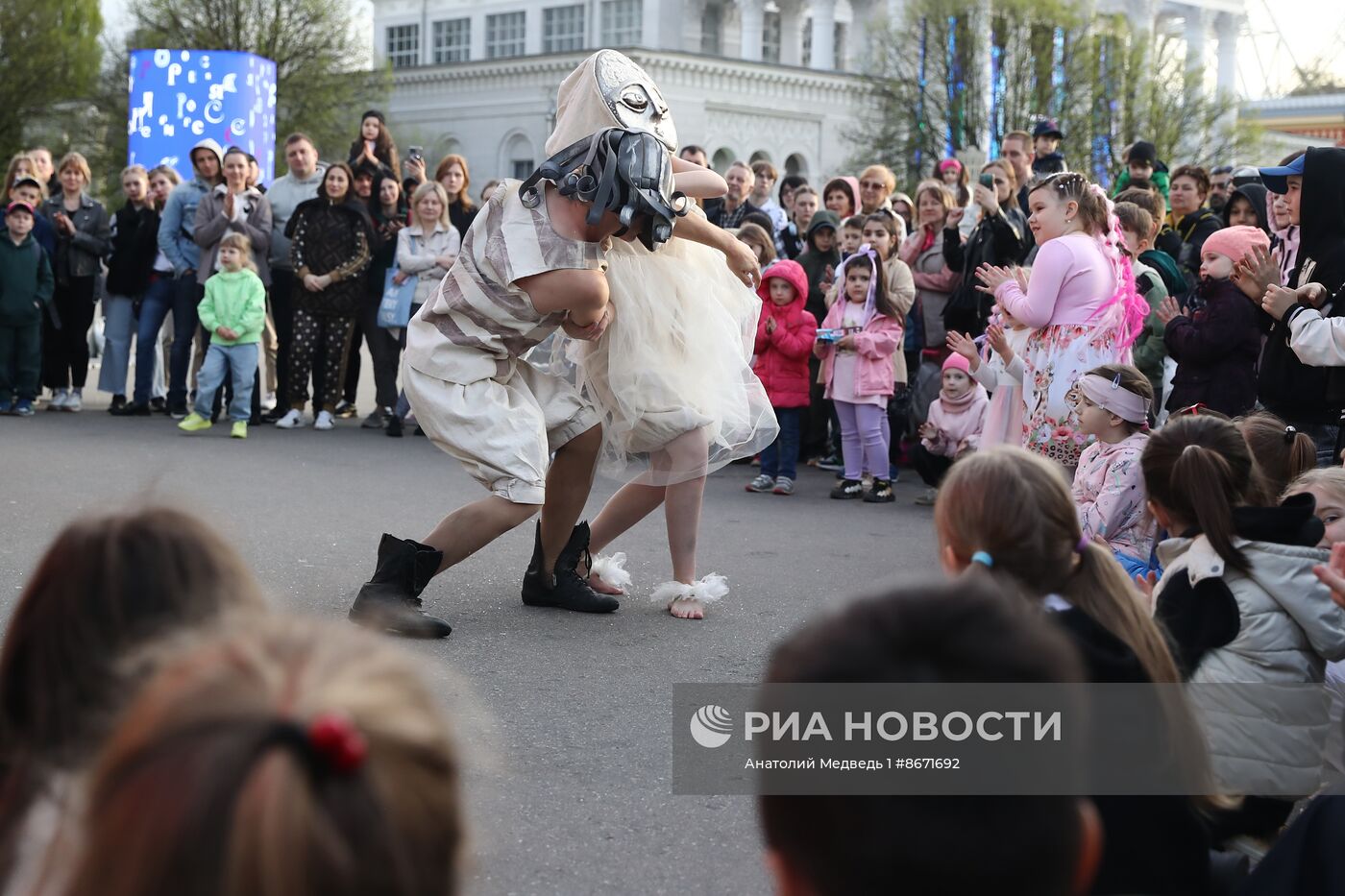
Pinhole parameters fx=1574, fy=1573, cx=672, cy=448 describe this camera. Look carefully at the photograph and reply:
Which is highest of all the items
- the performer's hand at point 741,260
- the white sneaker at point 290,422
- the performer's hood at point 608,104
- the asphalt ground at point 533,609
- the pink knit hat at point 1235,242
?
the performer's hood at point 608,104

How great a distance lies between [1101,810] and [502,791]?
1801 mm

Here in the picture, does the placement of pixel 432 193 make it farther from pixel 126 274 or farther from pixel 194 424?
pixel 126 274

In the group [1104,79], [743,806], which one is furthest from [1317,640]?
[1104,79]

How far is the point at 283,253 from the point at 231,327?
1.12 meters

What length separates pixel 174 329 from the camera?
508 inches

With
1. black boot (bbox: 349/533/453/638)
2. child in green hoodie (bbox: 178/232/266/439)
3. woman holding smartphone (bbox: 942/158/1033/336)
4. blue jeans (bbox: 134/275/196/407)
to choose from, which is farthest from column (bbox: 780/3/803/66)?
black boot (bbox: 349/533/453/638)

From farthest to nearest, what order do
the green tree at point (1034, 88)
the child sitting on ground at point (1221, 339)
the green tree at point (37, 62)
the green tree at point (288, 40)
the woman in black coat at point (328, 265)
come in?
1. the green tree at point (1034, 88)
2. the green tree at point (288, 40)
3. the green tree at point (37, 62)
4. the woman in black coat at point (328, 265)
5. the child sitting on ground at point (1221, 339)

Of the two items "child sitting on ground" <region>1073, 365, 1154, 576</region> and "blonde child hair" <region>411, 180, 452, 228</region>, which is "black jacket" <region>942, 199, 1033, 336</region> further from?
"child sitting on ground" <region>1073, 365, 1154, 576</region>

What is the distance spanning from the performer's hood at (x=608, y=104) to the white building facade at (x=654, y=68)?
190 ft

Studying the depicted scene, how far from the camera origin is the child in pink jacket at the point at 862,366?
9.85 m

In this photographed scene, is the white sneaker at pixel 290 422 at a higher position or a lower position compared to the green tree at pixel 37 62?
lower

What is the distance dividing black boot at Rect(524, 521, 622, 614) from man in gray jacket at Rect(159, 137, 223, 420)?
291 inches

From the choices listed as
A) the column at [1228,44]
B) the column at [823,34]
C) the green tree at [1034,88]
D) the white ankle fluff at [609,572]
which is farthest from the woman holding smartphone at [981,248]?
the column at [1228,44]

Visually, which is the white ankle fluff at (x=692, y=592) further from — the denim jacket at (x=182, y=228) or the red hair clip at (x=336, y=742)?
the denim jacket at (x=182, y=228)
